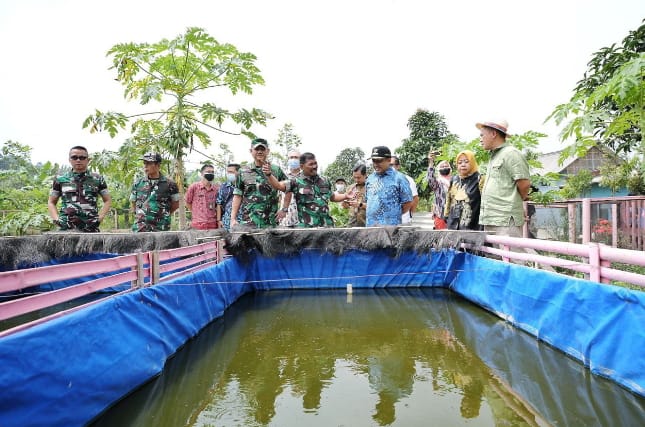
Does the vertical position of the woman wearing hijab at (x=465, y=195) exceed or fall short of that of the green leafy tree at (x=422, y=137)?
it falls short

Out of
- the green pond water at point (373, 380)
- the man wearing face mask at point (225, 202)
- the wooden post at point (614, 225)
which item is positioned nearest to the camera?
the green pond water at point (373, 380)

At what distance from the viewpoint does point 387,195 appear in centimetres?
432

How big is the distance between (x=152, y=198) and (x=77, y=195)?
801 mm

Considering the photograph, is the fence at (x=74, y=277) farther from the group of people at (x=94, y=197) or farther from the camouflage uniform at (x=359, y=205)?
the camouflage uniform at (x=359, y=205)

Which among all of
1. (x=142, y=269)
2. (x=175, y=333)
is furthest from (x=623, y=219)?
(x=142, y=269)

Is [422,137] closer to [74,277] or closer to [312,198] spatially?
[312,198]

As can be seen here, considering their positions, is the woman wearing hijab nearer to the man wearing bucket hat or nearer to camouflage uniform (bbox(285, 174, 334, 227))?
the man wearing bucket hat

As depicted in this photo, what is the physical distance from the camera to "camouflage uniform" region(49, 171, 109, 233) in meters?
4.26

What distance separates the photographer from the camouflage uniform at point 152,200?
4324 millimetres

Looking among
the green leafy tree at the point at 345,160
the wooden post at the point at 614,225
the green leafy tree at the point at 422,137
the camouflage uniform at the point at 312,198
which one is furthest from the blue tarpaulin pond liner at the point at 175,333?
the green leafy tree at the point at 345,160

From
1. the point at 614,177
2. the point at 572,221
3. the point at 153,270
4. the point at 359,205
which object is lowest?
the point at 153,270

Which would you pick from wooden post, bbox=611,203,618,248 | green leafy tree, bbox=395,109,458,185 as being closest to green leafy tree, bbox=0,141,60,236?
wooden post, bbox=611,203,618,248

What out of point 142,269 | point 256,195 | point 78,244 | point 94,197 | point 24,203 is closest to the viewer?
point 142,269

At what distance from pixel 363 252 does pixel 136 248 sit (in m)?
2.32
